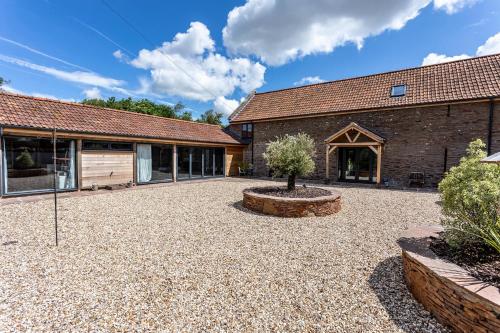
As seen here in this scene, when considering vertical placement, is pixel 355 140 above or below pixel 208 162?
above

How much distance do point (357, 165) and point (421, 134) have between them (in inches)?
147

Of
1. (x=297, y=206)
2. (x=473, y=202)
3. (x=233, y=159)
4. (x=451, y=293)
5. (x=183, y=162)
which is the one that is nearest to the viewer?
(x=451, y=293)

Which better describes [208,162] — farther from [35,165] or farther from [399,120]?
[399,120]

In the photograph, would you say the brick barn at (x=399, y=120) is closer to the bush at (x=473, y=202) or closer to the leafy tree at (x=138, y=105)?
the bush at (x=473, y=202)

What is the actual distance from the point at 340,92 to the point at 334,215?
12.5 m

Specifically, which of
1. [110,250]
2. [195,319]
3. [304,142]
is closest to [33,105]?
[110,250]

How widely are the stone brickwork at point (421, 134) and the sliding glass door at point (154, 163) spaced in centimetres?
1013

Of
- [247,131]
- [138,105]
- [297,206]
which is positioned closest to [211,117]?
[138,105]

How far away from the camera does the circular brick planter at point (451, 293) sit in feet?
7.15

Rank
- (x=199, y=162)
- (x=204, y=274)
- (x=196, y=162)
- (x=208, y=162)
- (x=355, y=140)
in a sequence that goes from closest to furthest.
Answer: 1. (x=204, y=274)
2. (x=355, y=140)
3. (x=196, y=162)
4. (x=199, y=162)
5. (x=208, y=162)

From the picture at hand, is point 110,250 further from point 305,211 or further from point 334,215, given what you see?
point 334,215

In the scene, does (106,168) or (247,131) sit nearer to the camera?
(106,168)

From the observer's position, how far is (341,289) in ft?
10.7

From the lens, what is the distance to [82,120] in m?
11.0
